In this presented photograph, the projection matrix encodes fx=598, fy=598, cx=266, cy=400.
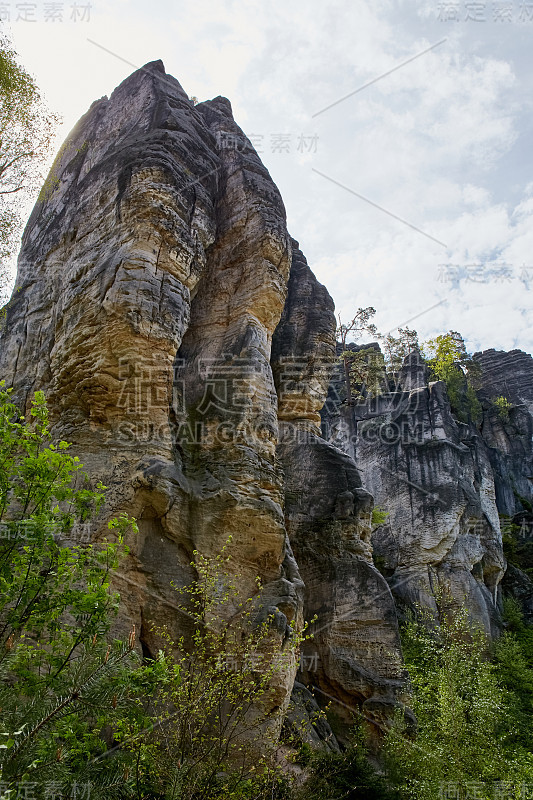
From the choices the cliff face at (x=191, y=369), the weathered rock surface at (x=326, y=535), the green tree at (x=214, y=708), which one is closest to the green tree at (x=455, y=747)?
the weathered rock surface at (x=326, y=535)

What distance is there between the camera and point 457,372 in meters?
39.4

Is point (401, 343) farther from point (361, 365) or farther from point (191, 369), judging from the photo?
Answer: point (191, 369)

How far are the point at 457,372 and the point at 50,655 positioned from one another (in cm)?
3697

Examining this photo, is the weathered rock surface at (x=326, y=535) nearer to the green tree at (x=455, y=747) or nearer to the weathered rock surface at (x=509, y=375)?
the green tree at (x=455, y=747)

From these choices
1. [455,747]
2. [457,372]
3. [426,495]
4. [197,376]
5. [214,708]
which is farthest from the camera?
[457,372]

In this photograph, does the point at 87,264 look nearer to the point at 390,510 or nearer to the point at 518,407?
the point at 390,510

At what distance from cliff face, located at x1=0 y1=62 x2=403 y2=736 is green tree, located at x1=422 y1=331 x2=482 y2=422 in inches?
818

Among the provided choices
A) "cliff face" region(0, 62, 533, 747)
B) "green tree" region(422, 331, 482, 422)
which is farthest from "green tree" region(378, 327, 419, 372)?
"cliff face" region(0, 62, 533, 747)

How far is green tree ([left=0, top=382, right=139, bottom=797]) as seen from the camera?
15.8 feet

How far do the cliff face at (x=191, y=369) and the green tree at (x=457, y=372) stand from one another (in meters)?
20.8

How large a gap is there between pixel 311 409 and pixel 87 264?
29.1ft

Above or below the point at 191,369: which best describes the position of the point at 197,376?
below

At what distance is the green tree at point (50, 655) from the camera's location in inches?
190

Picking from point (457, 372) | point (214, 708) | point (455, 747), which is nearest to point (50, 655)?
point (214, 708)
